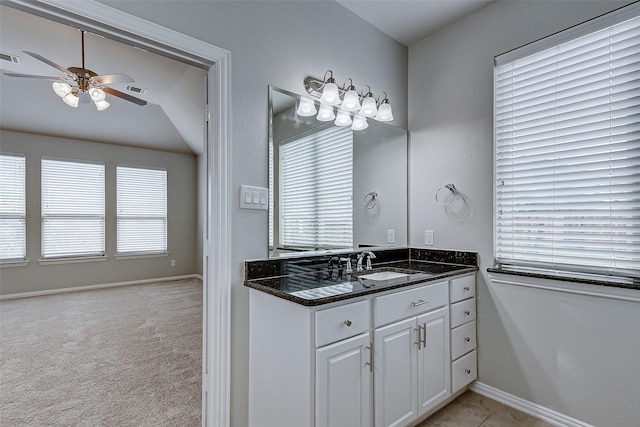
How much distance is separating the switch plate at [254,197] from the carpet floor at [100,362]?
1.39 meters

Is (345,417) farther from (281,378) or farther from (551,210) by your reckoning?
(551,210)

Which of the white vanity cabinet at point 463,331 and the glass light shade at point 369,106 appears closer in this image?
the white vanity cabinet at point 463,331

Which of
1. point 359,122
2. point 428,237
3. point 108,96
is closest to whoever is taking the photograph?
point 359,122

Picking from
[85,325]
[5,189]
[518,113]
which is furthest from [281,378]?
[5,189]

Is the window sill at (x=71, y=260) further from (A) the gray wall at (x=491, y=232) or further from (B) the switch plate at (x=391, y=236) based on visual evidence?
(A) the gray wall at (x=491, y=232)

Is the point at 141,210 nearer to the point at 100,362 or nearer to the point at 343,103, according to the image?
the point at 100,362

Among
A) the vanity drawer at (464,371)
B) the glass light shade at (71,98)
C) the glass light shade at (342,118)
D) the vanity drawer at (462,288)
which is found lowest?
the vanity drawer at (464,371)

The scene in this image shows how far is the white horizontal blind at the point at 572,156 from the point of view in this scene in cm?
168

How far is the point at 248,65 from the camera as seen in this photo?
1751 millimetres

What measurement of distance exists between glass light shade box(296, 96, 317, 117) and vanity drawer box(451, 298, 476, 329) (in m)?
1.57

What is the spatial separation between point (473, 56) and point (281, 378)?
2.47 metres

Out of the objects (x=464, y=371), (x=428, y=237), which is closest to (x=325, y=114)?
(x=428, y=237)

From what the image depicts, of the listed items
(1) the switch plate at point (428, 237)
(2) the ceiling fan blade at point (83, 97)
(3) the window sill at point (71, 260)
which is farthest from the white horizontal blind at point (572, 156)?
(3) the window sill at point (71, 260)

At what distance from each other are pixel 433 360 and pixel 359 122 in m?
1.67
